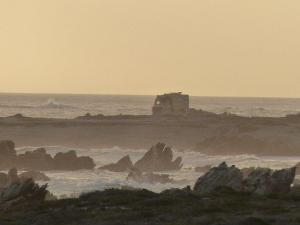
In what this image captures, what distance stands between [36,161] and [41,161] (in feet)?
1.80

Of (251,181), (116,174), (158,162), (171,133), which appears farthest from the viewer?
(171,133)

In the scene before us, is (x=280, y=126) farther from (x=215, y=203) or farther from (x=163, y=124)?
(x=215, y=203)

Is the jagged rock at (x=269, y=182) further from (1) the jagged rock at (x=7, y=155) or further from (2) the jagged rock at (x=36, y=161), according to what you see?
(1) the jagged rock at (x=7, y=155)

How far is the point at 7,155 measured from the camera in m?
65.8

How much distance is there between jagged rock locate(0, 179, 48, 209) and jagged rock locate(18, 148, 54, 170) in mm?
34672

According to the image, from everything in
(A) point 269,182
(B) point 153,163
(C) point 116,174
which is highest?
(A) point 269,182

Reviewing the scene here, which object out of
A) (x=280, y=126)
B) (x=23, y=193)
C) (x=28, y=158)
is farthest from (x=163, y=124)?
(x=23, y=193)

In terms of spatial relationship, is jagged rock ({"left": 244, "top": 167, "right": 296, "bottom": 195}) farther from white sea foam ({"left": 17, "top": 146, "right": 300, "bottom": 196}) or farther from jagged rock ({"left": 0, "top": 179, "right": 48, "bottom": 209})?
white sea foam ({"left": 17, "top": 146, "right": 300, "bottom": 196})

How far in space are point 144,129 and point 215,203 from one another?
75023mm

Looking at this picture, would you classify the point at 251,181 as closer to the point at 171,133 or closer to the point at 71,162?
the point at 71,162

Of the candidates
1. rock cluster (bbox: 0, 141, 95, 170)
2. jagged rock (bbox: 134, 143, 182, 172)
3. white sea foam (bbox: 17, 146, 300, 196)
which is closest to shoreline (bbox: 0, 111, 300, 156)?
white sea foam (bbox: 17, 146, 300, 196)

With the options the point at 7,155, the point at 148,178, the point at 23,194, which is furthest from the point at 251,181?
the point at 7,155

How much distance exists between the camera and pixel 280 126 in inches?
3920

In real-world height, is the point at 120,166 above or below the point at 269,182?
below
